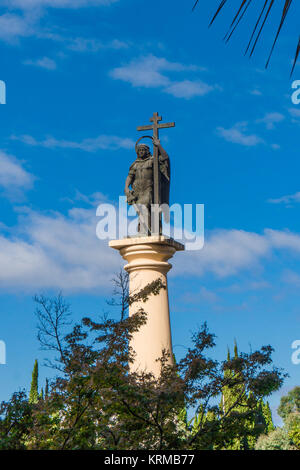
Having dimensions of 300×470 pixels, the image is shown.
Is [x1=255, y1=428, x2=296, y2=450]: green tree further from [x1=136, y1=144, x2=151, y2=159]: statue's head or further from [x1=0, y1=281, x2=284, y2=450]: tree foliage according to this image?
[x1=136, y1=144, x2=151, y2=159]: statue's head

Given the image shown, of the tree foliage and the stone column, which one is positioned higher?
the stone column

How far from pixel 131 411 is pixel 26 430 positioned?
8.22ft

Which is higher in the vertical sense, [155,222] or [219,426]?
[155,222]

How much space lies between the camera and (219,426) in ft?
35.2

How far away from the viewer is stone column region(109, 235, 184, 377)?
47.1 ft

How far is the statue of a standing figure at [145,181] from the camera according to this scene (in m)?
15.5

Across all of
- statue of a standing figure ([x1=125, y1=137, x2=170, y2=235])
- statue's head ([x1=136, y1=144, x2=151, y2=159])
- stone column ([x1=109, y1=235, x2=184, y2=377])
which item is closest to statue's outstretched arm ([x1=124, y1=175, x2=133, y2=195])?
statue of a standing figure ([x1=125, y1=137, x2=170, y2=235])

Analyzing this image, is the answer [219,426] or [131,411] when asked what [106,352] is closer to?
[131,411]

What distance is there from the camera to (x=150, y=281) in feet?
47.7

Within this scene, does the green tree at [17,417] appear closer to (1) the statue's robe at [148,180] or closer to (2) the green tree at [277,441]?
(2) the green tree at [277,441]

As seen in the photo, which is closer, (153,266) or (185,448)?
(185,448)

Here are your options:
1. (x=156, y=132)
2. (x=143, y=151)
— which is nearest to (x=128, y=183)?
(x=143, y=151)
